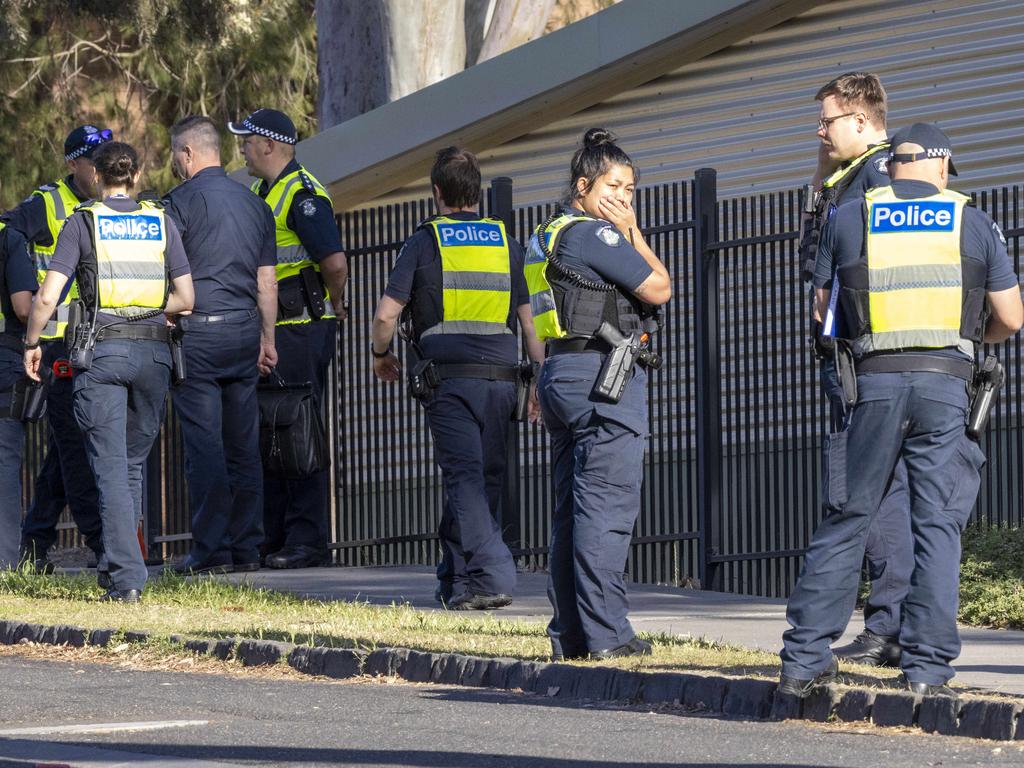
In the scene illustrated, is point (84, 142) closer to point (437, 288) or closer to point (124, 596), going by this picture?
point (437, 288)

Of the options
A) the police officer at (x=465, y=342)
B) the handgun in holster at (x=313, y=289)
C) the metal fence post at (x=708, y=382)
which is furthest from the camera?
the handgun in holster at (x=313, y=289)

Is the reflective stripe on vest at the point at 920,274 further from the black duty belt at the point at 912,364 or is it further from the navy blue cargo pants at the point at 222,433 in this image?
the navy blue cargo pants at the point at 222,433

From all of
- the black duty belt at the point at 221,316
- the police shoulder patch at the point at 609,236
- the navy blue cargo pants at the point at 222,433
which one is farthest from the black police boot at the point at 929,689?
the black duty belt at the point at 221,316

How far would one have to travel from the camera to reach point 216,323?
11492 millimetres

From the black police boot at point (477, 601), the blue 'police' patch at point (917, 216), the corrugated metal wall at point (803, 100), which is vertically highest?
the corrugated metal wall at point (803, 100)

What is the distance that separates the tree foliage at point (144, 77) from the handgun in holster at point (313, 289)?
623 inches

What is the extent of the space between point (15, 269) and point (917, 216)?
6160 mm

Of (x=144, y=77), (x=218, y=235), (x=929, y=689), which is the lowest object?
(x=929, y=689)

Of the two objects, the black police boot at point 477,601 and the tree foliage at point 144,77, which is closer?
the black police boot at point 477,601

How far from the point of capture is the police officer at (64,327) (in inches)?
464

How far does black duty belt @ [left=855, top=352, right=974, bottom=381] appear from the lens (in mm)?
6984

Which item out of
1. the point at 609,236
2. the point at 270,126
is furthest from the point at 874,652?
the point at 270,126

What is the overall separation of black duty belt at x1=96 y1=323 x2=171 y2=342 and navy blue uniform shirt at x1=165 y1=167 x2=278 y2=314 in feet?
4.51

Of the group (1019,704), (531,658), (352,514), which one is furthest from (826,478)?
(352,514)
